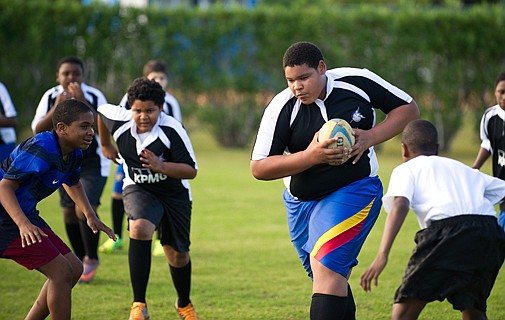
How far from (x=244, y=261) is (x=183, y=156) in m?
2.60

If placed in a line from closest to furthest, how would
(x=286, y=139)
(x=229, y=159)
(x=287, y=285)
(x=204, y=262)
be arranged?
(x=286, y=139), (x=287, y=285), (x=204, y=262), (x=229, y=159)

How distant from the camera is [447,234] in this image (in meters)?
5.26

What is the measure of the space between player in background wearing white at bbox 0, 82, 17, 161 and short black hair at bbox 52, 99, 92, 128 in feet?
10.8

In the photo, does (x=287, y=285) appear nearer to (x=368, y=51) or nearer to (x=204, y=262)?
(x=204, y=262)

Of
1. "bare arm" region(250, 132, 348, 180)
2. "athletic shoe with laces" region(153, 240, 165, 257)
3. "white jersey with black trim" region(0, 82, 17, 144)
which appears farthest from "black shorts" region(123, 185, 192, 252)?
Result: "white jersey with black trim" region(0, 82, 17, 144)

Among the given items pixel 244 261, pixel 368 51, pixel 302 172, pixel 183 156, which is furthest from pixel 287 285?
pixel 368 51

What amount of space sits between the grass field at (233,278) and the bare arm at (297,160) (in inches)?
77.1

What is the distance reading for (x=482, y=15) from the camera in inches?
747

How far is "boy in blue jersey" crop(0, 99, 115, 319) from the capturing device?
5309 mm

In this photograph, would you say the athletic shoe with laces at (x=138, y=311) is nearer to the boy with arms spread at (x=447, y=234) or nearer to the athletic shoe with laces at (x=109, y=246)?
the boy with arms spread at (x=447, y=234)

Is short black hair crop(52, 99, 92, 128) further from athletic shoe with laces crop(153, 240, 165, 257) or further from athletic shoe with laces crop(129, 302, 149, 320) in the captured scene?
athletic shoe with laces crop(153, 240, 165, 257)

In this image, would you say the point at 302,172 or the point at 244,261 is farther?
the point at 244,261

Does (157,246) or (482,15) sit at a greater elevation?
(482,15)

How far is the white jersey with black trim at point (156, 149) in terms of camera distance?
6668 mm
